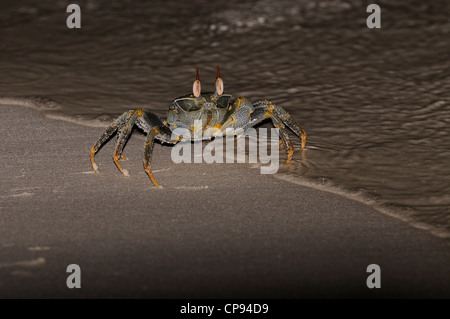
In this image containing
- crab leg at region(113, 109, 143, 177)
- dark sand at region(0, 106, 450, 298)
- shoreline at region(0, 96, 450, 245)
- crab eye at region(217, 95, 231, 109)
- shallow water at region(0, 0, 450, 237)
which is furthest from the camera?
crab eye at region(217, 95, 231, 109)

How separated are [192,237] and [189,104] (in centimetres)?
146

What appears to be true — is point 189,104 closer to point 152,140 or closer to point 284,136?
point 152,140

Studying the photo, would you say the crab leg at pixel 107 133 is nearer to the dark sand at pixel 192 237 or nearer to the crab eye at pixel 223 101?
the dark sand at pixel 192 237

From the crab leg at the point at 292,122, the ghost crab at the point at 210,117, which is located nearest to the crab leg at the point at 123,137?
the ghost crab at the point at 210,117

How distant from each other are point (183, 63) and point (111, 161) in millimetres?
2563

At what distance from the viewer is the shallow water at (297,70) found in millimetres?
5004

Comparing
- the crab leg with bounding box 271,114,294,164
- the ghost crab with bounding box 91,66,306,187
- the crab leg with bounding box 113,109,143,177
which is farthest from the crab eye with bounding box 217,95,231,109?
the crab leg with bounding box 113,109,143,177

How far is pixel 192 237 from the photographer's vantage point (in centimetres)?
388

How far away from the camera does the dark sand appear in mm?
3410

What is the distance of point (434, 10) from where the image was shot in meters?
8.34

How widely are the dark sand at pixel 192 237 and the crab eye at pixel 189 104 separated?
43 cm

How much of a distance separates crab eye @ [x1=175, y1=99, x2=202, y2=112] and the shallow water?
814mm

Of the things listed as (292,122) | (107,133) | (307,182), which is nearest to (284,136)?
(292,122)

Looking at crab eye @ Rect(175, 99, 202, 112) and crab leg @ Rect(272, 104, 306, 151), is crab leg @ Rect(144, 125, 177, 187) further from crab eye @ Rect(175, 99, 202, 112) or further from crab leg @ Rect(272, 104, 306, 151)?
crab leg @ Rect(272, 104, 306, 151)
